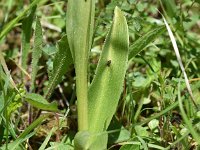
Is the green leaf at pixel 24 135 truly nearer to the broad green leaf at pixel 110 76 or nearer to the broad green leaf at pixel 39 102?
the broad green leaf at pixel 39 102

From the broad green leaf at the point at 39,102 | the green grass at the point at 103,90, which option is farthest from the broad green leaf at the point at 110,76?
the broad green leaf at the point at 39,102

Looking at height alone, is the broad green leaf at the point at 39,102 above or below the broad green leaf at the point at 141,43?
below

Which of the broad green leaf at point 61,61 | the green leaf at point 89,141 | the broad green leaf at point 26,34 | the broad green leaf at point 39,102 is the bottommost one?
the green leaf at point 89,141

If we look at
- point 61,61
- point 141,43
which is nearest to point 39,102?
point 61,61

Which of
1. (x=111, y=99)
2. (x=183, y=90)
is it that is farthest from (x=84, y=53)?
(x=183, y=90)

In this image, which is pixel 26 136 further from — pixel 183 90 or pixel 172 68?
pixel 172 68

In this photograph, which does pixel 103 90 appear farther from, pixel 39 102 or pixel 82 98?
pixel 39 102

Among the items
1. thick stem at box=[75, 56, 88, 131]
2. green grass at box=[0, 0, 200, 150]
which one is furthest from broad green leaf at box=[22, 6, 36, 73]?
thick stem at box=[75, 56, 88, 131]

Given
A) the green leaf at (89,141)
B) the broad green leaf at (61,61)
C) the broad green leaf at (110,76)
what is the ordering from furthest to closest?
1. the broad green leaf at (61,61)
2. the broad green leaf at (110,76)
3. the green leaf at (89,141)
